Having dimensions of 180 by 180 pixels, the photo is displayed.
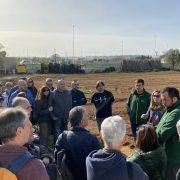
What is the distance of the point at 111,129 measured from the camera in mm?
3574

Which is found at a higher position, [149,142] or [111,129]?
[111,129]

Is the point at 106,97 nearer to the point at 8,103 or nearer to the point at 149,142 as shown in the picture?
the point at 8,103

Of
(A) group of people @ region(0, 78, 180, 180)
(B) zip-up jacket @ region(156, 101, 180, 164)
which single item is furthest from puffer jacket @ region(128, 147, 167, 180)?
(B) zip-up jacket @ region(156, 101, 180, 164)

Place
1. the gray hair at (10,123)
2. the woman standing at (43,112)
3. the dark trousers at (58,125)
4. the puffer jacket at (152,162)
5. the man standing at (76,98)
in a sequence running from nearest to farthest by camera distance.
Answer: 1. the gray hair at (10,123)
2. the puffer jacket at (152,162)
3. the woman standing at (43,112)
4. the dark trousers at (58,125)
5. the man standing at (76,98)

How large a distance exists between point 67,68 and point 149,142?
48.3 metres

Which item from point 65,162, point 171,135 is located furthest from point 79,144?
point 171,135

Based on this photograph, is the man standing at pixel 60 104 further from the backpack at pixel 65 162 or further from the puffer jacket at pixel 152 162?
the puffer jacket at pixel 152 162

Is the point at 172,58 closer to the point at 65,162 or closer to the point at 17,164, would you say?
the point at 65,162

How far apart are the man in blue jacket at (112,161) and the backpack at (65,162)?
3.64 feet

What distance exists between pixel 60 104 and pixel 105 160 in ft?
19.3

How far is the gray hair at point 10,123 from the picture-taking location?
121 inches

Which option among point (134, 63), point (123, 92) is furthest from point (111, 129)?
point (134, 63)

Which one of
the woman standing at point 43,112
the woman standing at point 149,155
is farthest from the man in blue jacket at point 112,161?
the woman standing at point 43,112

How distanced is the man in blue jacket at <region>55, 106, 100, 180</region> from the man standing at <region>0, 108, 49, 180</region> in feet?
5.34
